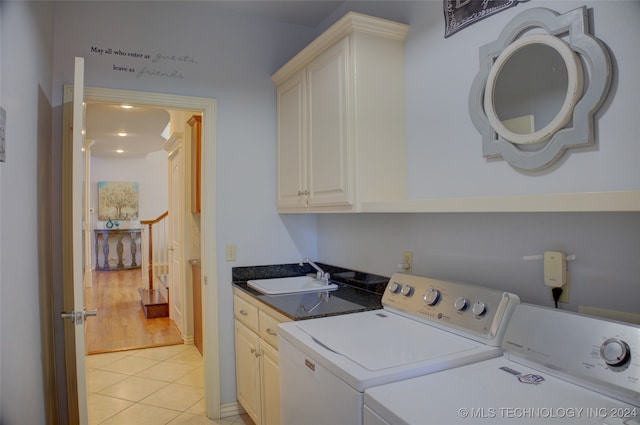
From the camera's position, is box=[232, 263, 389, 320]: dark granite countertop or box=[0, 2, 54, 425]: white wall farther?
box=[232, 263, 389, 320]: dark granite countertop

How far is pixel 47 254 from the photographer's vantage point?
2.06 m

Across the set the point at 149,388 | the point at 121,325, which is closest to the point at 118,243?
the point at 121,325

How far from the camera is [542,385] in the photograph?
1137mm

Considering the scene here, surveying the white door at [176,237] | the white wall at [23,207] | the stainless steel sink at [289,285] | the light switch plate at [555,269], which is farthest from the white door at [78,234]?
the white door at [176,237]

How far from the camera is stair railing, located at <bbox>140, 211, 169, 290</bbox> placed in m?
5.97

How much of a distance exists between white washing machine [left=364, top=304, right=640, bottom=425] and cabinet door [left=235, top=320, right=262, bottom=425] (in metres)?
1.30

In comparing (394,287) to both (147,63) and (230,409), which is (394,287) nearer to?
(230,409)

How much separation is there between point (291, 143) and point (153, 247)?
454cm

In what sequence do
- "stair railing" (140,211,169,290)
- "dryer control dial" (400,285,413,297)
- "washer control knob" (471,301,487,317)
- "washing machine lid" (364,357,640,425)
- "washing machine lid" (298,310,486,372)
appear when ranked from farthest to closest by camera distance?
"stair railing" (140,211,169,290) < "dryer control dial" (400,285,413,297) < "washer control knob" (471,301,487,317) < "washing machine lid" (298,310,486,372) < "washing machine lid" (364,357,640,425)

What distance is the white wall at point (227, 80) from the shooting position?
2.40 metres

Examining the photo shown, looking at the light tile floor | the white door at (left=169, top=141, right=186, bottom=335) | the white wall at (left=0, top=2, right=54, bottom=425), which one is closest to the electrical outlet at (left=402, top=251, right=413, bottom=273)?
the light tile floor

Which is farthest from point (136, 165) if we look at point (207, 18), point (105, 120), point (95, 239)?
point (207, 18)

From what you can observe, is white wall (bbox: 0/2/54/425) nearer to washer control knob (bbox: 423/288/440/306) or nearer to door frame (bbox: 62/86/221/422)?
door frame (bbox: 62/86/221/422)

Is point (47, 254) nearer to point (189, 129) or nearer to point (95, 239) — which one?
point (189, 129)
